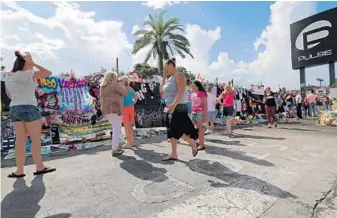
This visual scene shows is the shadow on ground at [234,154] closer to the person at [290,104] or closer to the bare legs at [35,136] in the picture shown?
the bare legs at [35,136]

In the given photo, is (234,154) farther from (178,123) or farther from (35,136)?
(35,136)

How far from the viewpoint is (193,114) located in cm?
664

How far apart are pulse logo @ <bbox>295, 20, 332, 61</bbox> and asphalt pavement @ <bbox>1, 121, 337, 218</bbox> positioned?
72.2 ft

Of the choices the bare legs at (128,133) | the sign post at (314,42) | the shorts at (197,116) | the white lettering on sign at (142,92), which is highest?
the sign post at (314,42)

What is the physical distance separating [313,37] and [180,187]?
2560 centimetres

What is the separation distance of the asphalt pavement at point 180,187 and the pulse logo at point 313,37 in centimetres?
2202

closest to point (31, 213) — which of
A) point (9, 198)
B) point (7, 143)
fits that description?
point (9, 198)

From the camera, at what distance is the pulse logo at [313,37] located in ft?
A: 80.7

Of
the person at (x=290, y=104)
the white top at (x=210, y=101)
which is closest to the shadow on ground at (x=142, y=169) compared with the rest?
the white top at (x=210, y=101)

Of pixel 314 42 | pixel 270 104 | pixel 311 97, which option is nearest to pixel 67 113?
pixel 270 104

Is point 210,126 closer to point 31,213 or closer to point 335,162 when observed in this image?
point 335,162

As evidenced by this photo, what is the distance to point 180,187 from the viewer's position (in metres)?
3.78

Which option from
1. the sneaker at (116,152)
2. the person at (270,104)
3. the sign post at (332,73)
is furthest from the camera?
the sign post at (332,73)

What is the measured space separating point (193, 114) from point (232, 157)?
1468 mm
